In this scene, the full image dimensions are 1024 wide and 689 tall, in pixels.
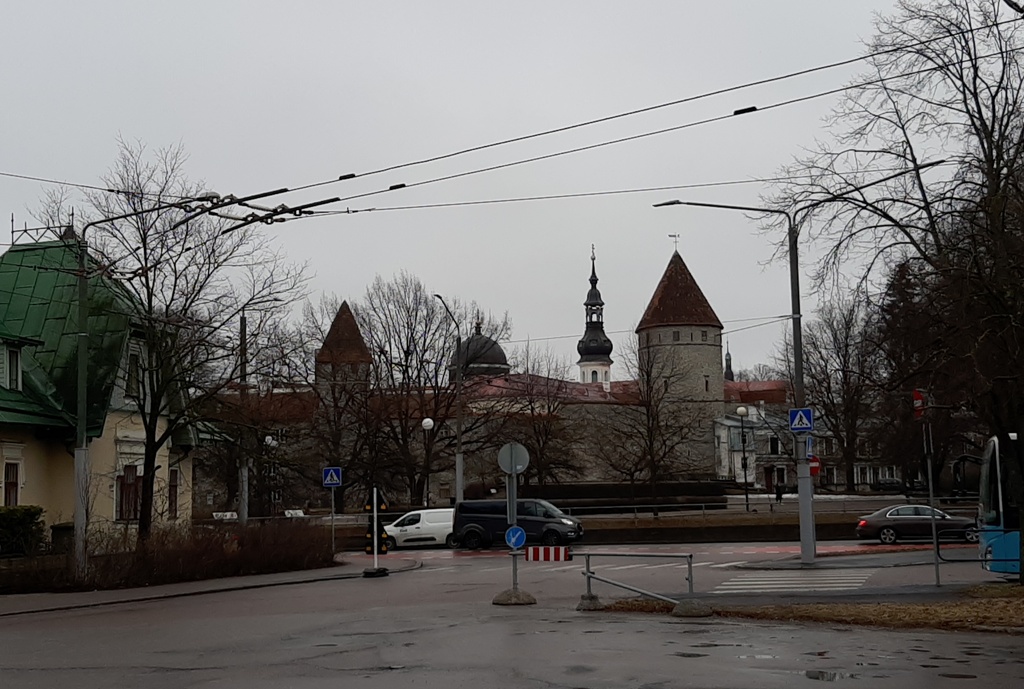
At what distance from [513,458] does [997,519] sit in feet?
31.8

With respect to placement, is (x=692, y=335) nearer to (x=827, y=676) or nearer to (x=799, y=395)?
(x=799, y=395)

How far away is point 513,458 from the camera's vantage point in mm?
21828

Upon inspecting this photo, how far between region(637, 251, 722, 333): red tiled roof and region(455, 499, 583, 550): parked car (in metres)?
70.2

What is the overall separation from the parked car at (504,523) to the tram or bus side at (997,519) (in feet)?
62.6

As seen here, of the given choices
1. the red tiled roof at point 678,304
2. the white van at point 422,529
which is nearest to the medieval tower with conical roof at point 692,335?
the red tiled roof at point 678,304

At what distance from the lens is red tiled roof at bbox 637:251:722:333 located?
112 m

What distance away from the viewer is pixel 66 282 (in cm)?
3706

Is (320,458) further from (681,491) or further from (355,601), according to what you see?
(355,601)

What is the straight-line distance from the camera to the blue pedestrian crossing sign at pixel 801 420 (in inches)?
1096

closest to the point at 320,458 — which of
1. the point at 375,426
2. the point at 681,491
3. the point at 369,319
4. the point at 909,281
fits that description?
the point at 375,426

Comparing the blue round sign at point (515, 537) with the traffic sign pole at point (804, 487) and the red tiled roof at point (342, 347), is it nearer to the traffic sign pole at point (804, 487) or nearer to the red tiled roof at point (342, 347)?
the traffic sign pole at point (804, 487)

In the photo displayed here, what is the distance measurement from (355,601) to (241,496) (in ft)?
53.2

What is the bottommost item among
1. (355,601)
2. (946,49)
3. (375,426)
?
(355,601)

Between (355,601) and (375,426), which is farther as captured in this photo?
(375,426)
